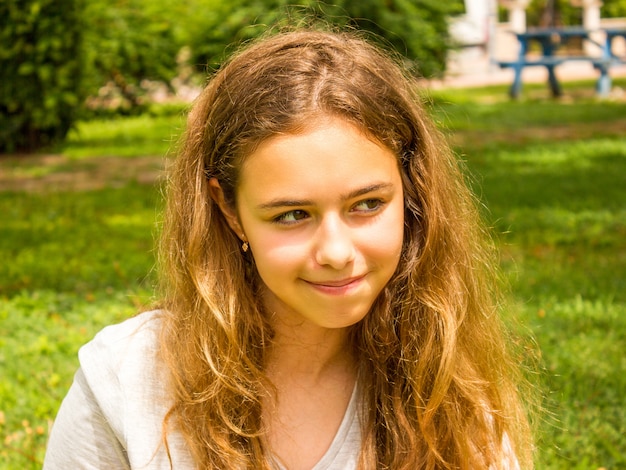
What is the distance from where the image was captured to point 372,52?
6.51 ft

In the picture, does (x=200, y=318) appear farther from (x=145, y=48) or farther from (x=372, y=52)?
(x=145, y=48)

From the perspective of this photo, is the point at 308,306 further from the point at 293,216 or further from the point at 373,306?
the point at 373,306

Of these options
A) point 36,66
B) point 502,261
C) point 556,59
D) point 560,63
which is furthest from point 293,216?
point 556,59

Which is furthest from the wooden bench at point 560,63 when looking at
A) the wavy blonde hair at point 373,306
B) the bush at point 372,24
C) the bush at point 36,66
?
the wavy blonde hair at point 373,306

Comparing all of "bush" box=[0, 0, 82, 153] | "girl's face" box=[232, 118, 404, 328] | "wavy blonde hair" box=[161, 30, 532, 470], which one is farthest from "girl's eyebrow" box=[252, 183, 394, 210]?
"bush" box=[0, 0, 82, 153]

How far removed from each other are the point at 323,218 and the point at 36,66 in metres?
7.94

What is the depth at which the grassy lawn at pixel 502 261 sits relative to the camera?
2928 mm

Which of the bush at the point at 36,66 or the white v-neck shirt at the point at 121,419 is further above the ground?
the white v-neck shirt at the point at 121,419

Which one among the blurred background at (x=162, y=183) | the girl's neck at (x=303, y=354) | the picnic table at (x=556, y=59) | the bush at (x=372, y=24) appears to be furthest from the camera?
the picnic table at (x=556, y=59)

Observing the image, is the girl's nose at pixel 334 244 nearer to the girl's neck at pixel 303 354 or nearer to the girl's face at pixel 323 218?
the girl's face at pixel 323 218

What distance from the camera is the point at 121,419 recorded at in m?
1.79

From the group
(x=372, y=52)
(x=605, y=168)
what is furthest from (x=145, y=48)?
(x=372, y=52)

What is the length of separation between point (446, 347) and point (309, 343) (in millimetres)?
294

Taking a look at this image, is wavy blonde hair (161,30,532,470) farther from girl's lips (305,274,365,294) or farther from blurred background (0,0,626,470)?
blurred background (0,0,626,470)
